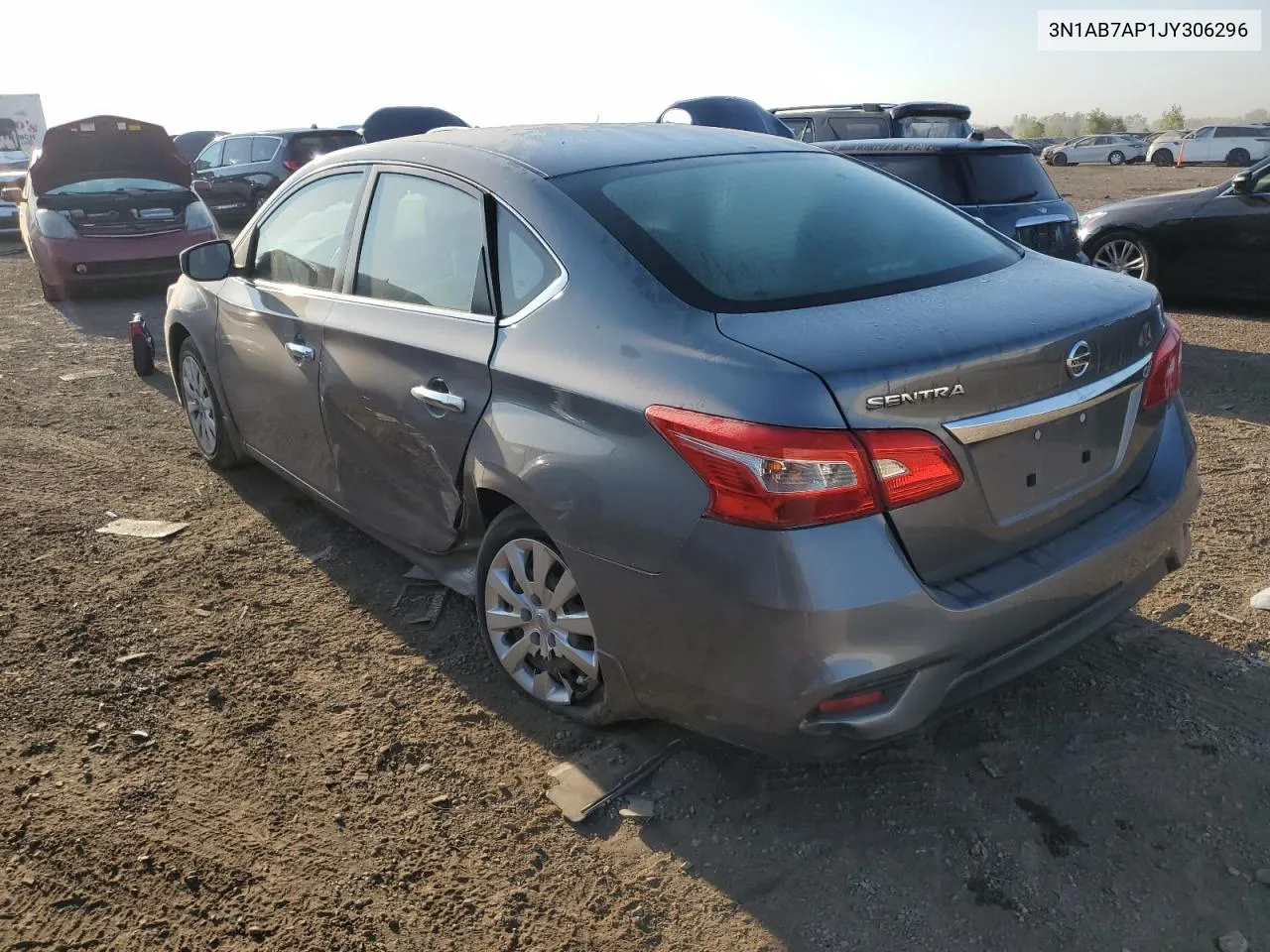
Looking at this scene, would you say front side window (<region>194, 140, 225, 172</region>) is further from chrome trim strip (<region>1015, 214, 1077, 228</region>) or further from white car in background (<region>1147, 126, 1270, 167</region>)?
white car in background (<region>1147, 126, 1270, 167</region>)

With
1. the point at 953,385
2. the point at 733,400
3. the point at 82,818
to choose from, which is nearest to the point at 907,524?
the point at 953,385

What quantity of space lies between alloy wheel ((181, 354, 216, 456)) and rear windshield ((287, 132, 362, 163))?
12.3 meters

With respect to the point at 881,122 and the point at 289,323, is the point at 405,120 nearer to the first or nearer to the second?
the point at 881,122

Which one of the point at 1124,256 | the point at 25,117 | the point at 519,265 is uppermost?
the point at 25,117

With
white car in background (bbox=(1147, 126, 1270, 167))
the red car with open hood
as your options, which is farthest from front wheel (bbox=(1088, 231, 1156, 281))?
white car in background (bbox=(1147, 126, 1270, 167))

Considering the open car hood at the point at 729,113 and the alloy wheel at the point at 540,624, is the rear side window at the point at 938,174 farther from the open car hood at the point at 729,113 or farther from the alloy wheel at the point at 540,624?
the alloy wheel at the point at 540,624

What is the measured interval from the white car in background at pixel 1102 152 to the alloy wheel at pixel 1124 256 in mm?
41721

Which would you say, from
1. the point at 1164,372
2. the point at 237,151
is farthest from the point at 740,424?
the point at 237,151

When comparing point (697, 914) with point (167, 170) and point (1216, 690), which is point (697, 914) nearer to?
point (1216, 690)

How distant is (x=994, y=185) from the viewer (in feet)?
23.1

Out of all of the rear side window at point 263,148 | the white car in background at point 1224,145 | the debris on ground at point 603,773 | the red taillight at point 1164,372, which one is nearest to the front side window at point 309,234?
the debris on ground at point 603,773

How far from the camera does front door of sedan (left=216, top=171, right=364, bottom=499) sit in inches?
148

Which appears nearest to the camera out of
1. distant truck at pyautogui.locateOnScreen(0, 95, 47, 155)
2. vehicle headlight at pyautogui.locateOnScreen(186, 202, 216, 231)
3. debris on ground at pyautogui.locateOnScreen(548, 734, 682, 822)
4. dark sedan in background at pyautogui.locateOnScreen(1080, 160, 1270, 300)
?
debris on ground at pyautogui.locateOnScreen(548, 734, 682, 822)

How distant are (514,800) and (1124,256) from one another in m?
8.17
